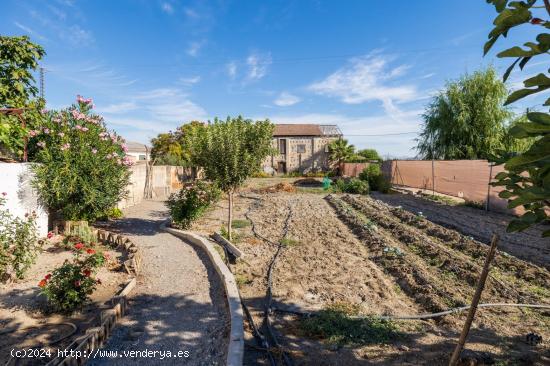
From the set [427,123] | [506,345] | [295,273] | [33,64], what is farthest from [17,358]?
[427,123]

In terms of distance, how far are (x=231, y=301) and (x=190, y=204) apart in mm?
5793

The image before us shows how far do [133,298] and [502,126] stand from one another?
28.6 meters

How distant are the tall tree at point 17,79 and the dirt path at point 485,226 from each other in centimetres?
1325

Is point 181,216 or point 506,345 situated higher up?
point 181,216

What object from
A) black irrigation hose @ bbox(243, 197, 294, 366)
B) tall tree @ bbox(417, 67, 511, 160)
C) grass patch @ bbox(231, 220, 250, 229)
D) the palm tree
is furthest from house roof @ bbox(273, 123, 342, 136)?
black irrigation hose @ bbox(243, 197, 294, 366)

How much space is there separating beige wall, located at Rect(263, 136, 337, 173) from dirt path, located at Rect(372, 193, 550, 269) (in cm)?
2562

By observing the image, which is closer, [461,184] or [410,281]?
[410,281]

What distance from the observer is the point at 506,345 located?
14.0ft

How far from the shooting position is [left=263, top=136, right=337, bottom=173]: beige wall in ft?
146

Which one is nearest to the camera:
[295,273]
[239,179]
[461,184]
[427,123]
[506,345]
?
[506,345]

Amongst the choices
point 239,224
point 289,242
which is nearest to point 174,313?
point 289,242

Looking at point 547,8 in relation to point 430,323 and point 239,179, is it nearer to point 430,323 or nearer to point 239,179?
point 430,323

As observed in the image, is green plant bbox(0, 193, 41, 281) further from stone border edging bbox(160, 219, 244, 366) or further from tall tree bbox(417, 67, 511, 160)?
tall tree bbox(417, 67, 511, 160)

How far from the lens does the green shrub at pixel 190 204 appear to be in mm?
10562
